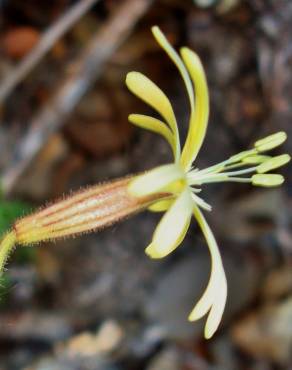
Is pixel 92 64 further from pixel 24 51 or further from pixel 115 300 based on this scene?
pixel 115 300

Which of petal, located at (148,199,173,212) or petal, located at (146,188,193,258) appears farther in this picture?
petal, located at (148,199,173,212)

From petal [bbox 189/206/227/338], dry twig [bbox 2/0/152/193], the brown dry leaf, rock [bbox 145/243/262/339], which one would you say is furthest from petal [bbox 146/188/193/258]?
the brown dry leaf

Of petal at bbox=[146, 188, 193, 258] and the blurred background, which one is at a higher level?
the blurred background

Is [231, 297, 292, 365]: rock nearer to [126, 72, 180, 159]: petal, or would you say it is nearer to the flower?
the flower

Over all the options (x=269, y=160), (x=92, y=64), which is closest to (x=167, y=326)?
(x=92, y=64)

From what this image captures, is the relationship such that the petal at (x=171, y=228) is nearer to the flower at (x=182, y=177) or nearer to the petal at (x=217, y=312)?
the flower at (x=182, y=177)
